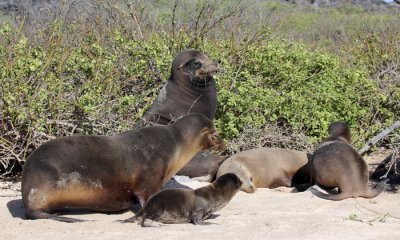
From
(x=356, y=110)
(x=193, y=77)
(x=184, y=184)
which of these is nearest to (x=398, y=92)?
(x=356, y=110)

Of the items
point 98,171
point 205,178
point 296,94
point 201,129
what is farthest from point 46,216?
point 296,94

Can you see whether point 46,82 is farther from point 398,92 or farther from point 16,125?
point 398,92

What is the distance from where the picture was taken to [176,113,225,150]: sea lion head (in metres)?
6.73

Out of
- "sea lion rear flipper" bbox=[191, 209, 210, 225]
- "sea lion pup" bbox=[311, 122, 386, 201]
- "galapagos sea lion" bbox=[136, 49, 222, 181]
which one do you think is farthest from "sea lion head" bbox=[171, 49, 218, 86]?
"sea lion rear flipper" bbox=[191, 209, 210, 225]

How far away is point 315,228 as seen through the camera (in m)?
5.75

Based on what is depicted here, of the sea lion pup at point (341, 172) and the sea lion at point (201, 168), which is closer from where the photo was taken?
the sea lion pup at point (341, 172)

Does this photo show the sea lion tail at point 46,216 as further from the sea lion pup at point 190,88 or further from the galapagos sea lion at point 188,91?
the sea lion pup at point 190,88

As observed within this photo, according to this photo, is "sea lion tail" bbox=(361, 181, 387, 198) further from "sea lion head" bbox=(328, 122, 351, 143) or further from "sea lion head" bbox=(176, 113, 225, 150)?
"sea lion head" bbox=(176, 113, 225, 150)

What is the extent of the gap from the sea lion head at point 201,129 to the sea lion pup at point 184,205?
0.66 metres

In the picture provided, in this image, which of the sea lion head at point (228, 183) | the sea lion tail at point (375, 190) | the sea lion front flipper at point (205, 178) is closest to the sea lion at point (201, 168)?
the sea lion front flipper at point (205, 178)

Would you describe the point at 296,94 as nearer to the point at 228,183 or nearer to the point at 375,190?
the point at 375,190

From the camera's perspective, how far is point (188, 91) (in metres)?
9.43

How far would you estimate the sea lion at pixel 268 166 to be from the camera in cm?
852

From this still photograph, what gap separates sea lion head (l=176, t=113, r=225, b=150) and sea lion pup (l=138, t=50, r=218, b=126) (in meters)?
2.12
